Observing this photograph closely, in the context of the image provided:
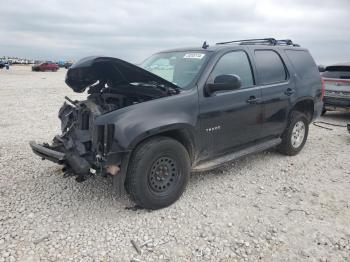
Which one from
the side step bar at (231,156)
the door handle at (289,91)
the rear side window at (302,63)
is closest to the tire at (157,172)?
the side step bar at (231,156)

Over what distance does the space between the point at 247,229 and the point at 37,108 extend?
869 cm

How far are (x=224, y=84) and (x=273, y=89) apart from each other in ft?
4.83

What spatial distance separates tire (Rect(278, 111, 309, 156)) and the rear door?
0.73ft

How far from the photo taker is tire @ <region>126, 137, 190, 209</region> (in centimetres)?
361

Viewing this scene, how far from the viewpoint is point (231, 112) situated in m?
4.44

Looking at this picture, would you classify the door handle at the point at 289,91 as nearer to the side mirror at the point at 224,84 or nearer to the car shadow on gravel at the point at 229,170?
the car shadow on gravel at the point at 229,170

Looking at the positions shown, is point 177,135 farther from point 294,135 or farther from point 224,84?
point 294,135

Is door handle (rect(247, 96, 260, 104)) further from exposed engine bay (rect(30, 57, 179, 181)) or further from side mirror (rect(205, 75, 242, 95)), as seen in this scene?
exposed engine bay (rect(30, 57, 179, 181))

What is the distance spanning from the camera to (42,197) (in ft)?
13.7

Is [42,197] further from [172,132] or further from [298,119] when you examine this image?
[298,119]

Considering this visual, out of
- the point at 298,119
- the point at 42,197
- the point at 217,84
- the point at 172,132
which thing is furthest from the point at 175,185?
the point at 298,119

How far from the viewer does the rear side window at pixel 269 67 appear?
16.5ft

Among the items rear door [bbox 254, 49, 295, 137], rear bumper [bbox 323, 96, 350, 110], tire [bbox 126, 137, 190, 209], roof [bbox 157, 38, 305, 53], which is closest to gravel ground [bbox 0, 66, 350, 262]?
tire [bbox 126, 137, 190, 209]

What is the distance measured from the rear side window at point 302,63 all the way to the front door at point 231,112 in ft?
4.17
